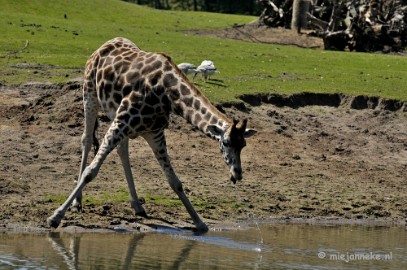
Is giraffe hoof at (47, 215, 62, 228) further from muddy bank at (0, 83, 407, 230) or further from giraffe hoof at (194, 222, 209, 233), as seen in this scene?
giraffe hoof at (194, 222, 209, 233)

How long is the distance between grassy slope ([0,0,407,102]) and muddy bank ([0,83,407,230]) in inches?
45.9

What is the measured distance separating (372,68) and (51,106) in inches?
469

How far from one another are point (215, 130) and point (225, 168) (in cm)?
484

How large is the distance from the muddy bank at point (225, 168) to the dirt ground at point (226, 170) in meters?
0.02

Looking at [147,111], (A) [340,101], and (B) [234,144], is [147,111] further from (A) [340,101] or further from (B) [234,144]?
(A) [340,101]

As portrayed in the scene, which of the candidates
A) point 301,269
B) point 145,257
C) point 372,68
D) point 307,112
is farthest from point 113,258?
point 372,68

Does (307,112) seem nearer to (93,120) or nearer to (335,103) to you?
(335,103)

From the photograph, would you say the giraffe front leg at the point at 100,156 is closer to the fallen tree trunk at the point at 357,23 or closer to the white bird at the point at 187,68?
the white bird at the point at 187,68

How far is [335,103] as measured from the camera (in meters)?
21.8

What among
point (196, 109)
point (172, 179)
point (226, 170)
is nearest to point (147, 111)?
point (196, 109)

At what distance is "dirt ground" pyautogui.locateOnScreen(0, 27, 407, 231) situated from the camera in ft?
46.3

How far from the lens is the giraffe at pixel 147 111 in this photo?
12078mm

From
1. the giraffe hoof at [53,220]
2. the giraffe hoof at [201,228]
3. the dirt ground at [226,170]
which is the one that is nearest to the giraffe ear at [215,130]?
the giraffe hoof at [201,228]

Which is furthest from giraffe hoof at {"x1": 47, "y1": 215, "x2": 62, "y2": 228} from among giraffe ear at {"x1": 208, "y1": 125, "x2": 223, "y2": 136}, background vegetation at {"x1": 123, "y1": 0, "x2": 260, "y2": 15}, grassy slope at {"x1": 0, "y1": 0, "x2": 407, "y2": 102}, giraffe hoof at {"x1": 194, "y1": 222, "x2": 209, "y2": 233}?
background vegetation at {"x1": 123, "y1": 0, "x2": 260, "y2": 15}
